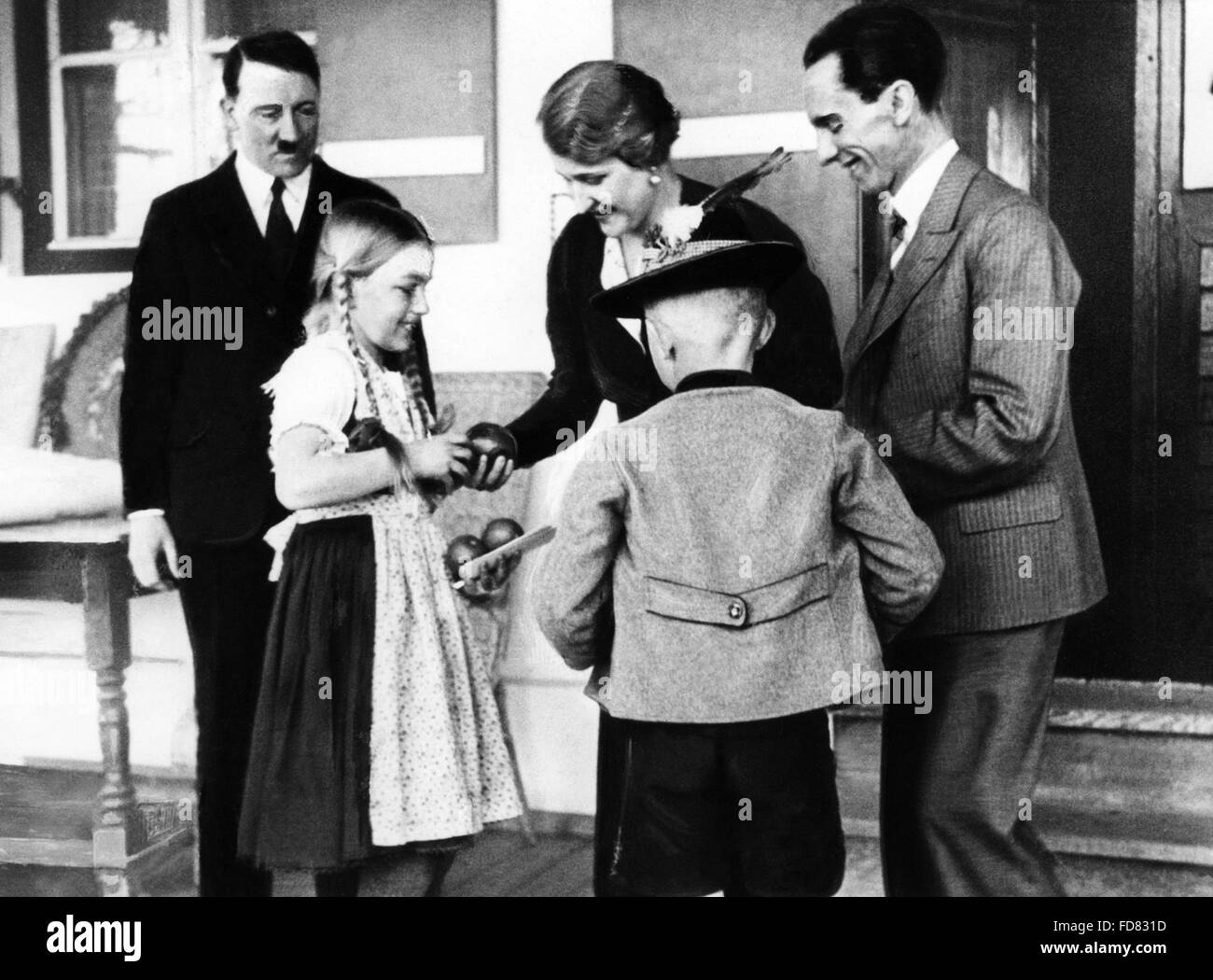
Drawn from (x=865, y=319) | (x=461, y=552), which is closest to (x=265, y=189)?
(x=461, y=552)

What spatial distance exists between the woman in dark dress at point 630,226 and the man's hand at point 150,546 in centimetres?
105

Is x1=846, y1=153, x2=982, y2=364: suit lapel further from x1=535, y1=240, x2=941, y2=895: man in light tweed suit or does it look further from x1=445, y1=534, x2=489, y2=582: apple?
x1=445, y1=534, x2=489, y2=582: apple

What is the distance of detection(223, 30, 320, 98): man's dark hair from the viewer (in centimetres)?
296

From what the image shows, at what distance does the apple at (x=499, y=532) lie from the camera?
2836 mm

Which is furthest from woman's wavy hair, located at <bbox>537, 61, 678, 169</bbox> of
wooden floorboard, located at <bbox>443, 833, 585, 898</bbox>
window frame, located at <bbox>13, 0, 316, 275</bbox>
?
wooden floorboard, located at <bbox>443, 833, 585, 898</bbox>

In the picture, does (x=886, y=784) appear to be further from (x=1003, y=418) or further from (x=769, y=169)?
(x=769, y=169)

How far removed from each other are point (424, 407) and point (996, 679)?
1.31m

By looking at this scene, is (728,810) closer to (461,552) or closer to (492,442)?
(461,552)

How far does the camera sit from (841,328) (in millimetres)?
2842

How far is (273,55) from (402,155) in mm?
371

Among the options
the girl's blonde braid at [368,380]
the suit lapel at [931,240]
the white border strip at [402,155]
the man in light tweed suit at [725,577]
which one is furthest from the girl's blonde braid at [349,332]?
the suit lapel at [931,240]

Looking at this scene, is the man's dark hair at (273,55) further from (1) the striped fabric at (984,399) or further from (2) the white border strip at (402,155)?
(1) the striped fabric at (984,399)

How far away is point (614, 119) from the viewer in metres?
2.70
